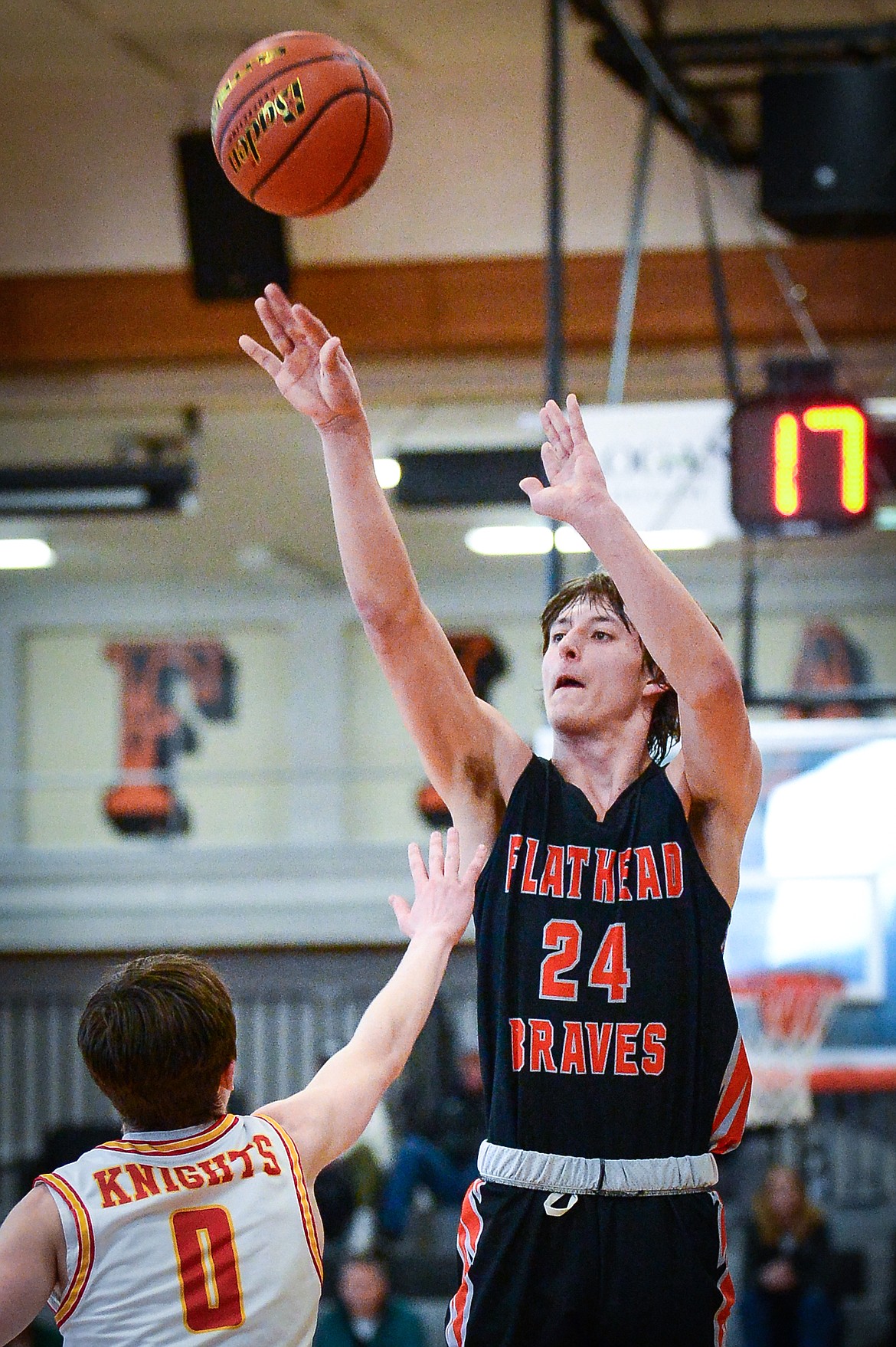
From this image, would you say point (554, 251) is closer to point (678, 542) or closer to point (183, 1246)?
point (183, 1246)

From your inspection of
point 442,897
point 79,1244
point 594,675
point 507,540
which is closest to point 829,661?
point 507,540

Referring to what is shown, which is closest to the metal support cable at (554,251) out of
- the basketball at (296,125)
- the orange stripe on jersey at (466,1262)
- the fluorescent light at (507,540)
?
→ the basketball at (296,125)

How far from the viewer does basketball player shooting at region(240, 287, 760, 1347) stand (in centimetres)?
235

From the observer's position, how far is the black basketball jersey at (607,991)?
239 cm

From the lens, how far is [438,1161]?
8414mm

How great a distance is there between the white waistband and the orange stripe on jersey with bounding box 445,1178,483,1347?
0.07 meters

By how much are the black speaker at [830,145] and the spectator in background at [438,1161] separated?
175 inches

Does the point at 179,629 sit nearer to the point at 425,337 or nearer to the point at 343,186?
the point at 425,337

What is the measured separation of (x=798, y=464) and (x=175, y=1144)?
4.37m

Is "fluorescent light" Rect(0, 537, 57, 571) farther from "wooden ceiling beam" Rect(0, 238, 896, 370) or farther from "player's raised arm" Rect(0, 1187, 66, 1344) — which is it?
"player's raised arm" Rect(0, 1187, 66, 1344)

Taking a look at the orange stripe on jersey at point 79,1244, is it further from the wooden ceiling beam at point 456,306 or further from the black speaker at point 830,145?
the wooden ceiling beam at point 456,306

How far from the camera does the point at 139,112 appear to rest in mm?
7918

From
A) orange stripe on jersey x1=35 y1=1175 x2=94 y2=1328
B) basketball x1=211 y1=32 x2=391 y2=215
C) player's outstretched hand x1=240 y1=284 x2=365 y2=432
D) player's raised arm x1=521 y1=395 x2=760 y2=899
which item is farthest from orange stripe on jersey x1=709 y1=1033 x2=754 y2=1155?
basketball x1=211 y1=32 x2=391 y2=215

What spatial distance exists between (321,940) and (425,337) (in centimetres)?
637
